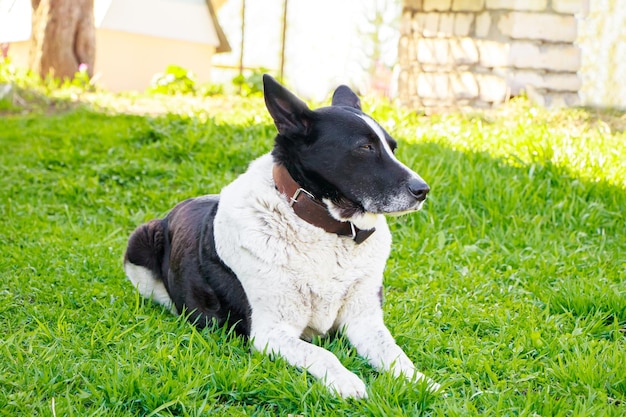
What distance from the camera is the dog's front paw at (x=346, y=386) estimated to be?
2.40 m

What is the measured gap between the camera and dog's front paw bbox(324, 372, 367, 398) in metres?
2.40

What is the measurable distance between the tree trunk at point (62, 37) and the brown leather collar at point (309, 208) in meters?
7.98

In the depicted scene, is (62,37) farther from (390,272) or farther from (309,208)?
(309,208)

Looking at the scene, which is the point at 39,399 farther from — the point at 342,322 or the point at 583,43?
the point at 583,43

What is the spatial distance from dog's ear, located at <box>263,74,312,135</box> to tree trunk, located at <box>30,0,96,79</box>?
26.0ft

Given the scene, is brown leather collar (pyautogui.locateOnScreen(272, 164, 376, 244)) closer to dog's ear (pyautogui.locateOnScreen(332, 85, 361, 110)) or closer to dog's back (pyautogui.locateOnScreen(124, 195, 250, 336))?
dog's back (pyautogui.locateOnScreen(124, 195, 250, 336))

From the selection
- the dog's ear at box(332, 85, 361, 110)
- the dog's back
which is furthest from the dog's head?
the dog's back

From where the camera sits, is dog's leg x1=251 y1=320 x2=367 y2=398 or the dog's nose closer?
dog's leg x1=251 y1=320 x2=367 y2=398

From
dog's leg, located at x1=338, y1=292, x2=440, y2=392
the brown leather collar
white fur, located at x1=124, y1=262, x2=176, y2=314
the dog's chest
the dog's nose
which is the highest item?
the dog's nose

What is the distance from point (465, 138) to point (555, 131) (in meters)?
0.89

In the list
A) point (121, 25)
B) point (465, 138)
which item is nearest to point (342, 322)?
point (465, 138)

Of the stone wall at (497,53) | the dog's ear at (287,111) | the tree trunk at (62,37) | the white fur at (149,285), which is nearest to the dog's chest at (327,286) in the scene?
the dog's ear at (287,111)

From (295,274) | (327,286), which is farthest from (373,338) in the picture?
(295,274)

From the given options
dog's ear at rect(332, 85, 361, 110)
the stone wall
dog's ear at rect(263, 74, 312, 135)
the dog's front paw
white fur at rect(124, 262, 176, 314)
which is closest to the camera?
the dog's front paw
